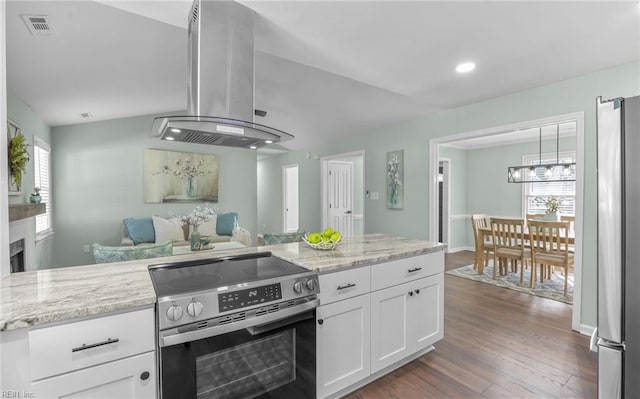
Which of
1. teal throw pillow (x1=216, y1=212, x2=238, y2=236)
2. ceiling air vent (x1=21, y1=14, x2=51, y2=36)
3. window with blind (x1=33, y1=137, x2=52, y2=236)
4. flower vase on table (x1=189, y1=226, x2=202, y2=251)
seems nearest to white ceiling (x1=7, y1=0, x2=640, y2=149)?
ceiling air vent (x1=21, y1=14, x2=51, y2=36)

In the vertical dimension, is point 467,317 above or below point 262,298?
below

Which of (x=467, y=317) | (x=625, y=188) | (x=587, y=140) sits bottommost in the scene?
(x=467, y=317)

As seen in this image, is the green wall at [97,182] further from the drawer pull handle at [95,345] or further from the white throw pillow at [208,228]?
the drawer pull handle at [95,345]

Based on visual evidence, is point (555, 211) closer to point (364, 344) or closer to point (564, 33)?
point (564, 33)

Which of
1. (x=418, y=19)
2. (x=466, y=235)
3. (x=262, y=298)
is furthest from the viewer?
(x=466, y=235)

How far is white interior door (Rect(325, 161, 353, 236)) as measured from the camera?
631cm

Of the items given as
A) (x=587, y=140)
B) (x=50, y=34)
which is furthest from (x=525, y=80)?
(x=50, y=34)

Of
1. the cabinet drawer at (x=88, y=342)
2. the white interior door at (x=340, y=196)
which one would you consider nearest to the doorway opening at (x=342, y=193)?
the white interior door at (x=340, y=196)

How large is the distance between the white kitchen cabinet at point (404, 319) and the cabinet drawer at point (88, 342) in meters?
1.28

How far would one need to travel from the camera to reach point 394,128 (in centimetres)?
477

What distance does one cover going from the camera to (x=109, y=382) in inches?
43.1

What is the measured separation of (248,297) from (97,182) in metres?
5.14

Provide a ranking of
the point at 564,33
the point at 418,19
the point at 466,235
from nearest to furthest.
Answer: the point at 418,19
the point at 564,33
the point at 466,235

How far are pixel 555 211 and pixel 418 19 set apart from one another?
4.87 metres
